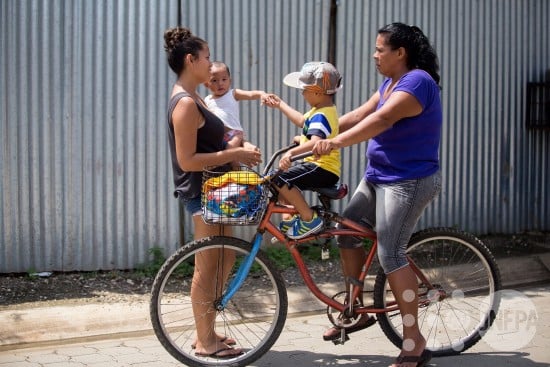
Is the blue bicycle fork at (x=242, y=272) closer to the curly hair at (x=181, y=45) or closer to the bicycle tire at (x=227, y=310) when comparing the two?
the bicycle tire at (x=227, y=310)

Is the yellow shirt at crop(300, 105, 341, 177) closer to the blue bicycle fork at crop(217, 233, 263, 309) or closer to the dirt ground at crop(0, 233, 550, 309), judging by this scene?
the blue bicycle fork at crop(217, 233, 263, 309)

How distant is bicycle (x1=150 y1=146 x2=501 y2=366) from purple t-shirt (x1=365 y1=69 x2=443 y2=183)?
1.24 feet

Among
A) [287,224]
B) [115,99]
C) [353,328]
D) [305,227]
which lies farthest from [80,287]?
[353,328]

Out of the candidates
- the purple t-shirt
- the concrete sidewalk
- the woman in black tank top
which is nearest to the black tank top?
the woman in black tank top

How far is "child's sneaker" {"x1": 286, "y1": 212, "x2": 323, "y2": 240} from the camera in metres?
4.52

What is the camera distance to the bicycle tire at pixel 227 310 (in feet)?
14.3

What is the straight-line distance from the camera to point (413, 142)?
4359 millimetres

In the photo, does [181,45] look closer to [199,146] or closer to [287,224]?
[199,146]

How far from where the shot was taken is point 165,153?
6.62 metres

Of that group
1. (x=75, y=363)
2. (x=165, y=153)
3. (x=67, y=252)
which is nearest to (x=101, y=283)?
(x=67, y=252)

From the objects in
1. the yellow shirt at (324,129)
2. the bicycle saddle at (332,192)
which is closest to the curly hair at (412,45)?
the yellow shirt at (324,129)

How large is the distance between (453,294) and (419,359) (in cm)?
74

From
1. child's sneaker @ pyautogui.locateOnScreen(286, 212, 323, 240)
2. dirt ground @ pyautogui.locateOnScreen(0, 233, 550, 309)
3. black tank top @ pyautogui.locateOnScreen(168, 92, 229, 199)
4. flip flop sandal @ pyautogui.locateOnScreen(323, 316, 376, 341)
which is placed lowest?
dirt ground @ pyautogui.locateOnScreen(0, 233, 550, 309)

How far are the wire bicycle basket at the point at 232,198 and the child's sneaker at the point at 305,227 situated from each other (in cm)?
34
